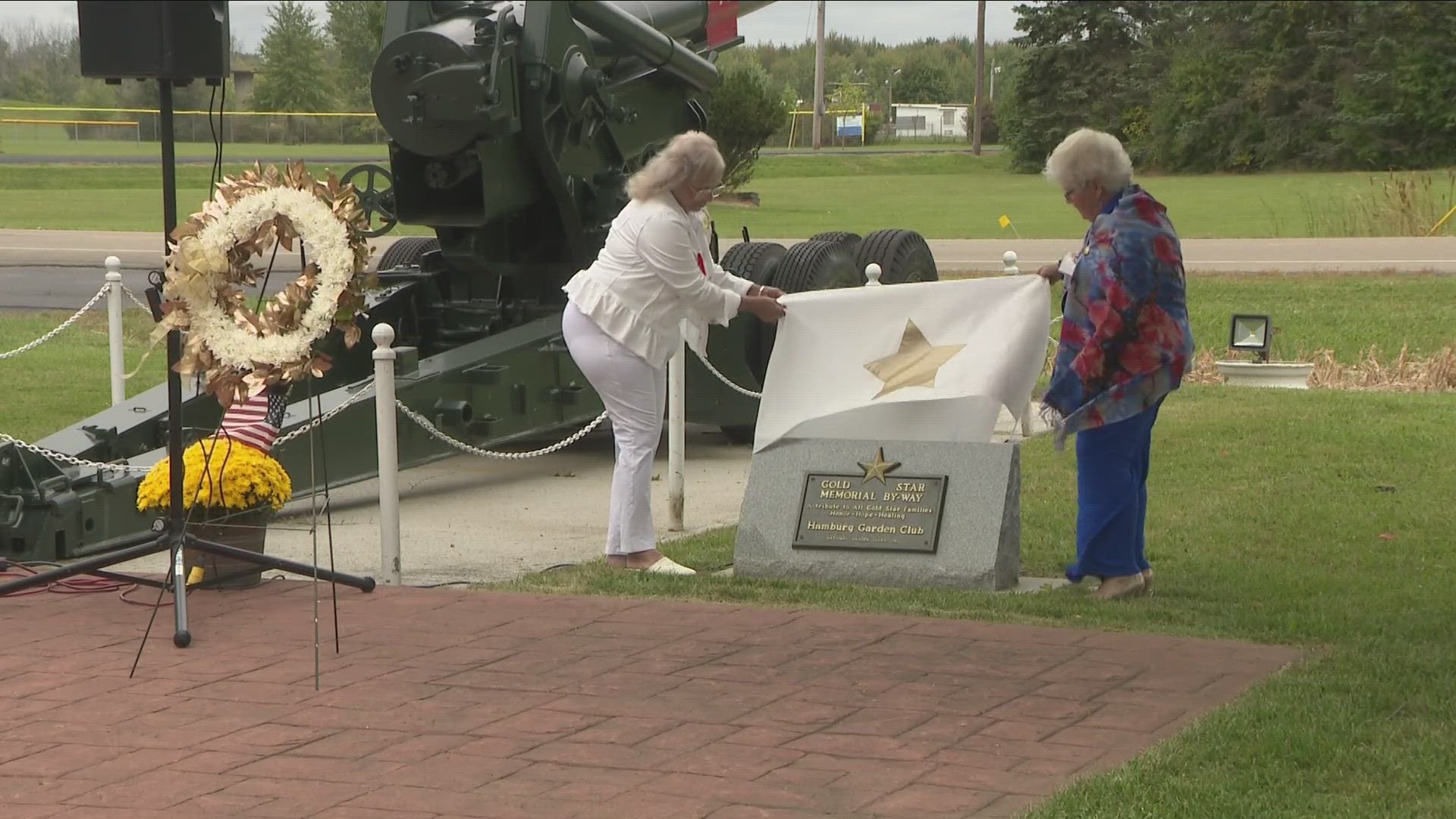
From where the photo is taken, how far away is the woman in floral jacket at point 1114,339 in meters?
6.66

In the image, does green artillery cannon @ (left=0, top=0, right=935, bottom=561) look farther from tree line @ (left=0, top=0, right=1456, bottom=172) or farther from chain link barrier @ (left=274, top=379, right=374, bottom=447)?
→ tree line @ (left=0, top=0, right=1456, bottom=172)

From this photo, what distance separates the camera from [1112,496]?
6879 millimetres

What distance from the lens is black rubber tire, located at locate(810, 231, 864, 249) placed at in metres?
11.6

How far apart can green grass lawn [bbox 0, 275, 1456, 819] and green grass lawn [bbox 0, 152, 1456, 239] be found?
593 inches

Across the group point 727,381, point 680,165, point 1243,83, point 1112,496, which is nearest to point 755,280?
point 727,381

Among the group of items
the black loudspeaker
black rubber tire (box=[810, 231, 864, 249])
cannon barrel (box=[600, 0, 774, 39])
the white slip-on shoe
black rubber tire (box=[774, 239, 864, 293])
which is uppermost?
cannon barrel (box=[600, 0, 774, 39])

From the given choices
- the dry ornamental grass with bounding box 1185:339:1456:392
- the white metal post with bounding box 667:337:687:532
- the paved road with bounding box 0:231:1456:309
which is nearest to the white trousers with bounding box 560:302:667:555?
the white metal post with bounding box 667:337:687:532

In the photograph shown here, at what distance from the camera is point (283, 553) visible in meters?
8.12

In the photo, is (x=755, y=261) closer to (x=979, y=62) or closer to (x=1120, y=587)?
(x=1120, y=587)

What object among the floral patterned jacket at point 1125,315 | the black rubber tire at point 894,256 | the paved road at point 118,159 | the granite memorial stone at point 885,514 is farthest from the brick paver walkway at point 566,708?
the paved road at point 118,159

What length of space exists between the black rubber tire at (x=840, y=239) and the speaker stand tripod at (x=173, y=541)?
17.5 feet

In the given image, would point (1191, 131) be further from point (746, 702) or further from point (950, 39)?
point (950, 39)

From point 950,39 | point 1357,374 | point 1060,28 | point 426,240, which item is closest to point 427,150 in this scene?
point 426,240

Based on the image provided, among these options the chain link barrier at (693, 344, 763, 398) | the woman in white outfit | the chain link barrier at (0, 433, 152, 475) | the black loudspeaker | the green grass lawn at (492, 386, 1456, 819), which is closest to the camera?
the green grass lawn at (492, 386, 1456, 819)
